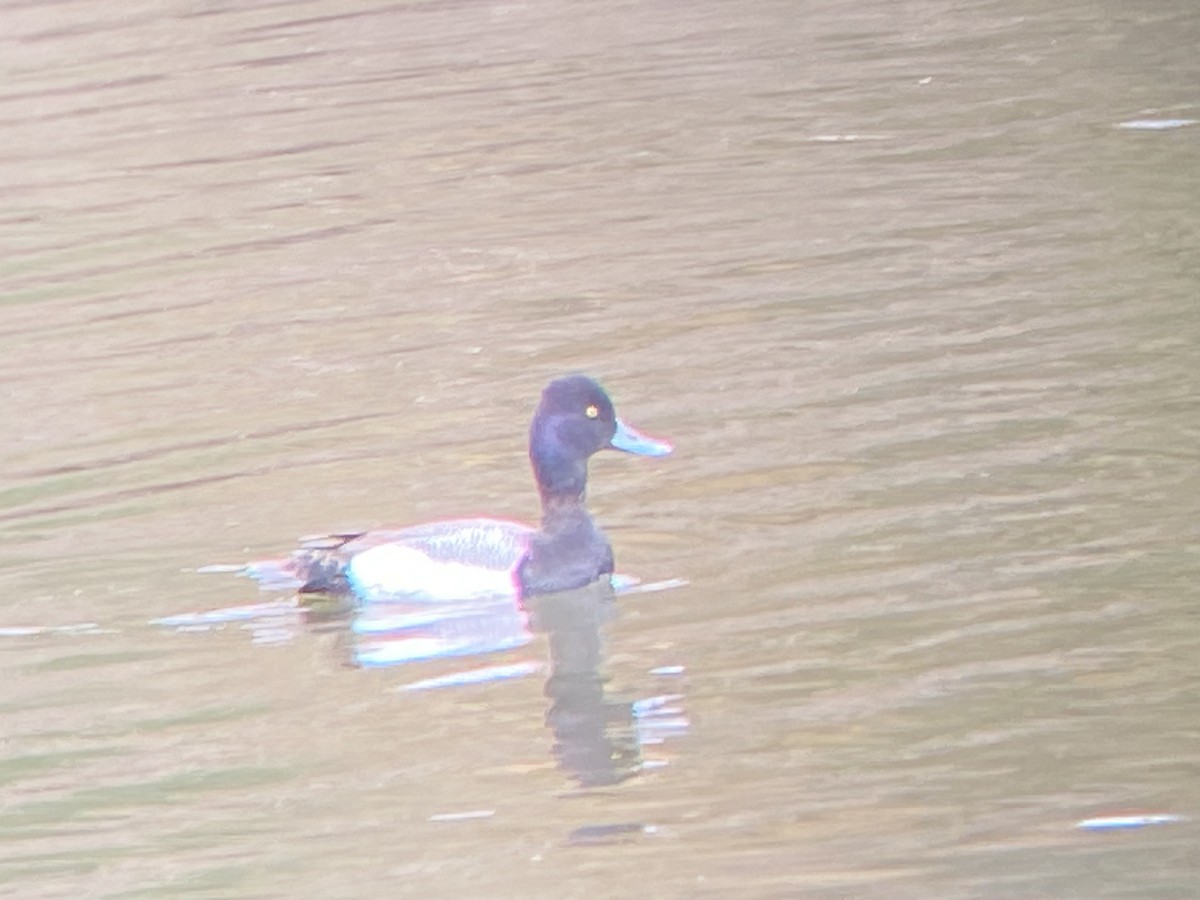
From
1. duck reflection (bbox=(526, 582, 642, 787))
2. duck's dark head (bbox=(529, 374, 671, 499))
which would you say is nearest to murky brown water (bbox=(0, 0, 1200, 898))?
duck reflection (bbox=(526, 582, 642, 787))

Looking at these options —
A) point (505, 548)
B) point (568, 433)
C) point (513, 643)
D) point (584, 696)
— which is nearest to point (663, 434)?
point (568, 433)

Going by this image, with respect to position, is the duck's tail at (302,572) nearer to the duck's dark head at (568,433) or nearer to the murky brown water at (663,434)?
the murky brown water at (663,434)

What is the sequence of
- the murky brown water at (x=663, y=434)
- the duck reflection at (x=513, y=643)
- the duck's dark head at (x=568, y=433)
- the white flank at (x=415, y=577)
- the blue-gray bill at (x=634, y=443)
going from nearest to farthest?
the murky brown water at (x=663, y=434), the duck reflection at (x=513, y=643), the white flank at (x=415, y=577), the duck's dark head at (x=568, y=433), the blue-gray bill at (x=634, y=443)

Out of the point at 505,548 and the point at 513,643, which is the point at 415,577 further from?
the point at 513,643

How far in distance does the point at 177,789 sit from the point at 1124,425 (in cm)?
480

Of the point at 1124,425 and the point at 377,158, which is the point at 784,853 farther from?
the point at 377,158

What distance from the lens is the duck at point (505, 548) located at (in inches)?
420

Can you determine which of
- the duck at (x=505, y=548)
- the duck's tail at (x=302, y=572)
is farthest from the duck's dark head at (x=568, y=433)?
the duck's tail at (x=302, y=572)

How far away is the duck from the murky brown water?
11.6 inches

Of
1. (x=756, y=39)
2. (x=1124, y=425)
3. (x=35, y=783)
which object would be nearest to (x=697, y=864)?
(x=35, y=783)

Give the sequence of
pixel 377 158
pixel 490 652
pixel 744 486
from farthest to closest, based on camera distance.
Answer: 1. pixel 377 158
2. pixel 744 486
3. pixel 490 652

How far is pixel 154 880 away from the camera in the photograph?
8016mm

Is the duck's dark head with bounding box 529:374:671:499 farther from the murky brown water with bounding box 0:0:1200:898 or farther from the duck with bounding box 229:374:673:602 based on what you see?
the murky brown water with bounding box 0:0:1200:898

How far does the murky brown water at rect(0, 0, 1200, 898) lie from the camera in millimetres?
8188
